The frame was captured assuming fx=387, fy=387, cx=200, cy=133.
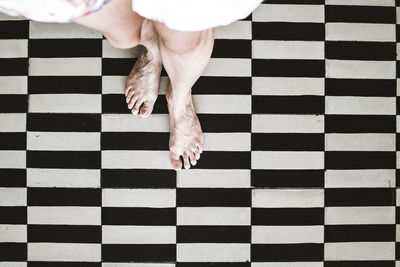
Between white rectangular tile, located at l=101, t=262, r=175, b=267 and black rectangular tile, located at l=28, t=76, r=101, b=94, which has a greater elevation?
black rectangular tile, located at l=28, t=76, r=101, b=94

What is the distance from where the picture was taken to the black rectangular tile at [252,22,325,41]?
134 centimetres

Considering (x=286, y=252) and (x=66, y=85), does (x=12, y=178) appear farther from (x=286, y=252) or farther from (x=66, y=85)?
(x=286, y=252)

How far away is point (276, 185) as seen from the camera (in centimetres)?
136

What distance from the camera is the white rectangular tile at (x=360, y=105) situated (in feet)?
4.46

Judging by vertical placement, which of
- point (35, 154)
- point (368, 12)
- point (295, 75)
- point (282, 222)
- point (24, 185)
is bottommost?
point (282, 222)

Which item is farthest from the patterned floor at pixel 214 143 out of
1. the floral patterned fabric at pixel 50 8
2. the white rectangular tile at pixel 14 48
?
the floral patterned fabric at pixel 50 8

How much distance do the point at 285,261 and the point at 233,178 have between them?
1.14 feet

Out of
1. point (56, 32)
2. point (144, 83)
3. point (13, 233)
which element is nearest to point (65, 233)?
→ point (13, 233)

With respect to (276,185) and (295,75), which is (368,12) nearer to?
(295,75)

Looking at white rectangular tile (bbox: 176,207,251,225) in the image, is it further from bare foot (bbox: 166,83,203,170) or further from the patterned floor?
bare foot (bbox: 166,83,203,170)

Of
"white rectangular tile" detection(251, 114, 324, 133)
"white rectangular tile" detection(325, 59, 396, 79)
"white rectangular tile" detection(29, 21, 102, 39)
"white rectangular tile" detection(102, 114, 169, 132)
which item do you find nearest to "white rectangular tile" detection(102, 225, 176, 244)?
"white rectangular tile" detection(102, 114, 169, 132)

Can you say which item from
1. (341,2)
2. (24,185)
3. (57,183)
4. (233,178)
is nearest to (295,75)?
(341,2)

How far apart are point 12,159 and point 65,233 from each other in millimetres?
316

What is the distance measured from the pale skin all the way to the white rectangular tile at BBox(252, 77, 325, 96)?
249mm
